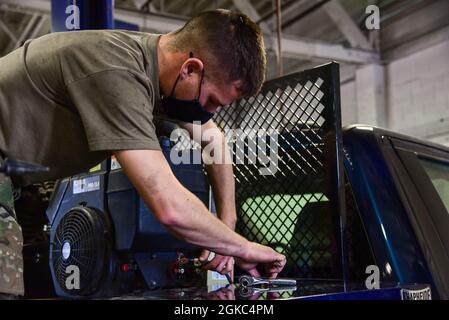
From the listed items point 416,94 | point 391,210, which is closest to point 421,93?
point 416,94

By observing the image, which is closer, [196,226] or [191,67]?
[196,226]

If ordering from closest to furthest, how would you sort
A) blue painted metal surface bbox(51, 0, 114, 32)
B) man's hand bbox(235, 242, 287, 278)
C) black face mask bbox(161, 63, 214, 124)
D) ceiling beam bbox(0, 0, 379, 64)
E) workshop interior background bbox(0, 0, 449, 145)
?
man's hand bbox(235, 242, 287, 278)
black face mask bbox(161, 63, 214, 124)
blue painted metal surface bbox(51, 0, 114, 32)
ceiling beam bbox(0, 0, 379, 64)
workshop interior background bbox(0, 0, 449, 145)

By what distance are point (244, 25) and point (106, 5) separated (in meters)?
1.13

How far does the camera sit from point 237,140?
1.75 metres

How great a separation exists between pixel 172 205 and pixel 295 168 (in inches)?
19.7

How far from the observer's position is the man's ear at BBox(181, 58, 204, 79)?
1.38 meters

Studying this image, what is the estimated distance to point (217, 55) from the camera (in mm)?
1381

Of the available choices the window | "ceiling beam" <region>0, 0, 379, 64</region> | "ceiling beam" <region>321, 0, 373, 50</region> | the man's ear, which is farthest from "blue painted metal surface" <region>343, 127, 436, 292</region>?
"ceiling beam" <region>321, 0, 373, 50</region>

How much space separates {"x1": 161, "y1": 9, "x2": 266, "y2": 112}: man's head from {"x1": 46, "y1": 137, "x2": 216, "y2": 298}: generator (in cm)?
29

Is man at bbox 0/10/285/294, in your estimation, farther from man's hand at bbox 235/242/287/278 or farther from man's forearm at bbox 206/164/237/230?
man's forearm at bbox 206/164/237/230

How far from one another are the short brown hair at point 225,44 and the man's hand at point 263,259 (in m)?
0.42

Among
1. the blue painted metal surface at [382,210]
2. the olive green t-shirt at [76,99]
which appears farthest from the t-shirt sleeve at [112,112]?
the blue painted metal surface at [382,210]

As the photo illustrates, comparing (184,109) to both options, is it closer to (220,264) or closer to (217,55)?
(217,55)
